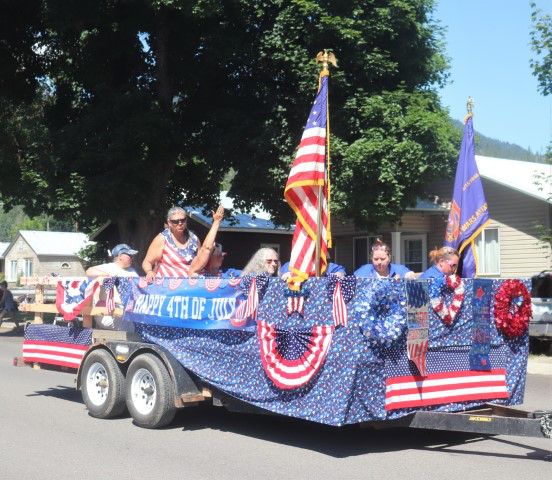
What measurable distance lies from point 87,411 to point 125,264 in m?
1.92

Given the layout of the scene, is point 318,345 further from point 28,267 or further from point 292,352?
point 28,267

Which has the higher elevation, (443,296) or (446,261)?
(446,261)

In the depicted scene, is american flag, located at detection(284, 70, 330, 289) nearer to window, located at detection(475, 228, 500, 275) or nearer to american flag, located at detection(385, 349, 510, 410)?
american flag, located at detection(385, 349, 510, 410)

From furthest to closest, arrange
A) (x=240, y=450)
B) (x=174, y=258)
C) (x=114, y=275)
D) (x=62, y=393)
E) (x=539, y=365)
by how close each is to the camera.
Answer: (x=539, y=365) < (x=62, y=393) < (x=114, y=275) < (x=174, y=258) < (x=240, y=450)

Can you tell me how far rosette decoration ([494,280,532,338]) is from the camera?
7.77 meters

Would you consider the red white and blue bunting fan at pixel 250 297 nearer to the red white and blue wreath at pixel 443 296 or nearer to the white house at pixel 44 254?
the red white and blue wreath at pixel 443 296

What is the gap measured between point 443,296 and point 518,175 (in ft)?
61.9

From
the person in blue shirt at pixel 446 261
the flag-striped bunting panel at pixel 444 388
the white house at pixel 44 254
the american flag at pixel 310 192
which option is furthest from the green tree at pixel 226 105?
the white house at pixel 44 254

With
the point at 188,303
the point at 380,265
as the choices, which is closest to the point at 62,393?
the point at 188,303

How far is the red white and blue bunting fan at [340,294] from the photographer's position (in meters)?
6.86

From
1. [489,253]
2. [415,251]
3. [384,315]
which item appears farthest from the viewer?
[415,251]

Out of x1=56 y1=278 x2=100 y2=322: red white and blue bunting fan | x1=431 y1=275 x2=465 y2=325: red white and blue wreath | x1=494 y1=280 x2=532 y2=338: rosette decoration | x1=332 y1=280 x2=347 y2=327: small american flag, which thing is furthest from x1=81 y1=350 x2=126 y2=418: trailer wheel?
x1=494 y1=280 x2=532 y2=338: rosette decoration

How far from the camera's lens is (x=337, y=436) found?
8.10 meters

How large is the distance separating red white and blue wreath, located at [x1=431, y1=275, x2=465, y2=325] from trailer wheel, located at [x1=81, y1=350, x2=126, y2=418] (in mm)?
3606
